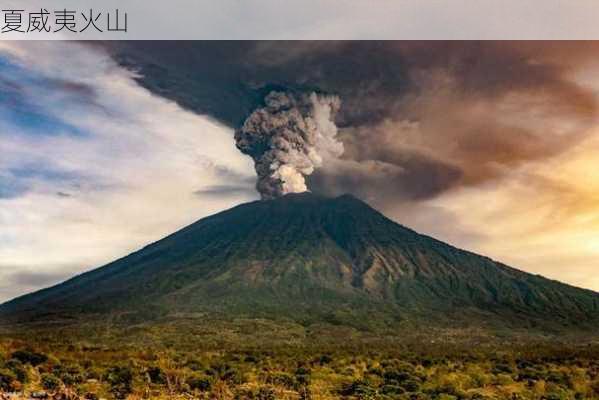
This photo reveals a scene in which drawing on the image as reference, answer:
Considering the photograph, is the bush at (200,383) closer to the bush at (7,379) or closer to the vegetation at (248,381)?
the vegetation at (248,381)

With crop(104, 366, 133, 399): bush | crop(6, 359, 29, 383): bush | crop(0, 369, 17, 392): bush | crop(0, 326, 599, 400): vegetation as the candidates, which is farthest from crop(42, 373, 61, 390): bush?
crop(104, 366, 133, 399): bush

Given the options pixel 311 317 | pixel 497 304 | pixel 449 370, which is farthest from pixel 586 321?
pixel 449 370

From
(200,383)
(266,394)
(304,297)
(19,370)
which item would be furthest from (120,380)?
(304,297)

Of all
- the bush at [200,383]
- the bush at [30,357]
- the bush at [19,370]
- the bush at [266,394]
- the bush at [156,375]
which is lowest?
the bush at [266,394]

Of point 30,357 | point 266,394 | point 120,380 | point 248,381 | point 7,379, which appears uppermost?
point 30,357

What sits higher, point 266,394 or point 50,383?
point 50,383

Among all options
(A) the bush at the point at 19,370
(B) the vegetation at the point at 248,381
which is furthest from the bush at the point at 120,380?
(A) the bush at the point at 19,370

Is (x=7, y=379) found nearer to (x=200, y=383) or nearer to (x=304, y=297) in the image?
(x=200, y=383)

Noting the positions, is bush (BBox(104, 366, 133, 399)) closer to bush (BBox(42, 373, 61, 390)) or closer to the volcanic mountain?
bush (BBox(42, 373, 61, 390))

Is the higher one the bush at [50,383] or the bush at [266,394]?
the bush at [50,383]

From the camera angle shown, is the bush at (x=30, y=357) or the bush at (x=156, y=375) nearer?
the bush at (x=156, y=375)

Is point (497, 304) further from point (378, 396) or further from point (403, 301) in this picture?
point (378, 396)
